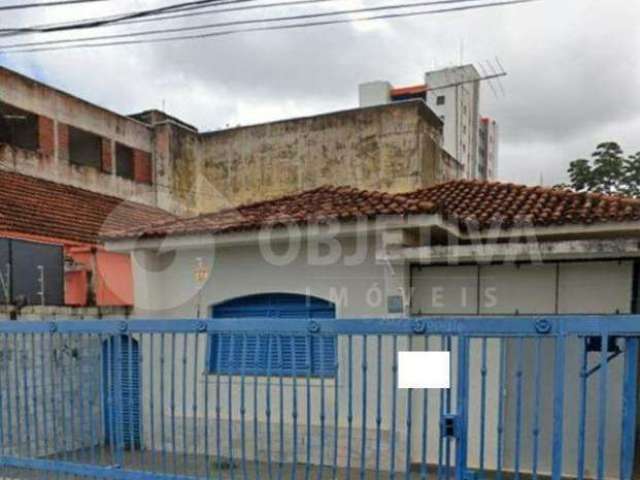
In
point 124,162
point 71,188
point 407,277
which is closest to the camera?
point 407,277

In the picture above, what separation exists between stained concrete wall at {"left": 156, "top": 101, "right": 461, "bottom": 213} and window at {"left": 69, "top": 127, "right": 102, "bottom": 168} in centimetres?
233

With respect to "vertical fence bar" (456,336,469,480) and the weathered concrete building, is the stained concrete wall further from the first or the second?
"vertical fence bar" (456,336,469,480)

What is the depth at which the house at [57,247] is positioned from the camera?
26.2 ft

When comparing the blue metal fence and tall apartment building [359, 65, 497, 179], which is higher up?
tall apartment building [359, 65, 497, 179]

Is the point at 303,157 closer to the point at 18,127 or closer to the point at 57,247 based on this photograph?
the point at 18,127

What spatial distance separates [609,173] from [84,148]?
17.5 metres

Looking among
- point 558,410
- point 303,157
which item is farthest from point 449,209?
point 303,157

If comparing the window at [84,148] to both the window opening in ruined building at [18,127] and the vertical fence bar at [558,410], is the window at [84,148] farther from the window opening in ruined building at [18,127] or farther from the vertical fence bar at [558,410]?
the vertical fence bar at [558,410]

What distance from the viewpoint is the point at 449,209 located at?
8.41 m

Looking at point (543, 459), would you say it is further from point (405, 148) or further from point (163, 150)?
point (163, 150)

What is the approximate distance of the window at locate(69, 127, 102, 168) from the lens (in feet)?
52.1

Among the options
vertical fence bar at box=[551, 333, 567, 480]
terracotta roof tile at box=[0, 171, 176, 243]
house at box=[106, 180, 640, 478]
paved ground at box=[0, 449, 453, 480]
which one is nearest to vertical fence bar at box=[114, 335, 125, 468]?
paved ground at box=[0, 449, 453, 480]

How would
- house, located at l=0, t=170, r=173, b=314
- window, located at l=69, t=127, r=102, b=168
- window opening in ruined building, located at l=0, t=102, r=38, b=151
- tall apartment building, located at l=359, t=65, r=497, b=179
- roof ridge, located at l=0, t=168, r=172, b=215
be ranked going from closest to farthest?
house, located at l=0, t=170, r=173, b=314 < roof ridge, located at l=0, t=168, r=172, b=215 < window opening in ruined building, located at l=0, t=102, r=38, b=151 < window, located at l=69, t=127, r=102, b=168 < tall apartment building, located at l=359, t=65, r=497, b=179

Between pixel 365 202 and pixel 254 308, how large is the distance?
233 centimetres
